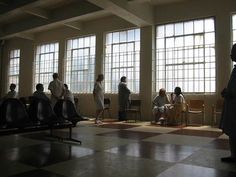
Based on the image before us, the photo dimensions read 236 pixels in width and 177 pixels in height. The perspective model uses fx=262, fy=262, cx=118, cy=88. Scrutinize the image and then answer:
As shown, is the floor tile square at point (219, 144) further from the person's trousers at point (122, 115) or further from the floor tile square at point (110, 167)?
the person's trousers at point (122, 115)

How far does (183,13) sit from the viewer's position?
9.17 metres

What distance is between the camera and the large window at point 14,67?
48.3 feet

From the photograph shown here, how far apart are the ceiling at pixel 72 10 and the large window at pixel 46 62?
1.82 metres

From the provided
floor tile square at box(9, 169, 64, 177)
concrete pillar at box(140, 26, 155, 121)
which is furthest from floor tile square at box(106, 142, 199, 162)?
concrete pillar at box(140, 26, 155, 121)

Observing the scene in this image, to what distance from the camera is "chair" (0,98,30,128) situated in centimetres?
397

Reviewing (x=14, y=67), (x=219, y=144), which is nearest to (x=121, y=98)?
(x=219, y=144)

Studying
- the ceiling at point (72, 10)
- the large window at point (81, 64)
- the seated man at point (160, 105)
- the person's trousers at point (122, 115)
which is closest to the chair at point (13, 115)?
the ceiling at point (72, 10)

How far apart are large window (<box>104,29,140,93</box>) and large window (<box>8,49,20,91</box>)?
20.6 ft

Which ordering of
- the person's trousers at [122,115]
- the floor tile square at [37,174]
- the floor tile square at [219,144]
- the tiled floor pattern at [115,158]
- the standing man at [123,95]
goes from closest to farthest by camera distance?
the floor tile square at [37,174]
the tiled floor pattern at [115,158]
the floor tile square at [219,144]
the standing man at [123,95]
the person's trousers at [122,115]

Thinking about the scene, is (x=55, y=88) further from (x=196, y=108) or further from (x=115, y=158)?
(x=196, y=108)

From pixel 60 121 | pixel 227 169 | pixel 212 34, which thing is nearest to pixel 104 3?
pixel 212 34

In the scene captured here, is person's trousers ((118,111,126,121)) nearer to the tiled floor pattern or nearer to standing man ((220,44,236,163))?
the tiled floor pattern

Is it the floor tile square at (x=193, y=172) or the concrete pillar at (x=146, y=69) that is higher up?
the concrete pillar at (x=146, y=69)

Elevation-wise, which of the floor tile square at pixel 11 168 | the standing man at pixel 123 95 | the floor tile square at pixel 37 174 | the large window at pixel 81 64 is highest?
the large window at pixel 81 64
